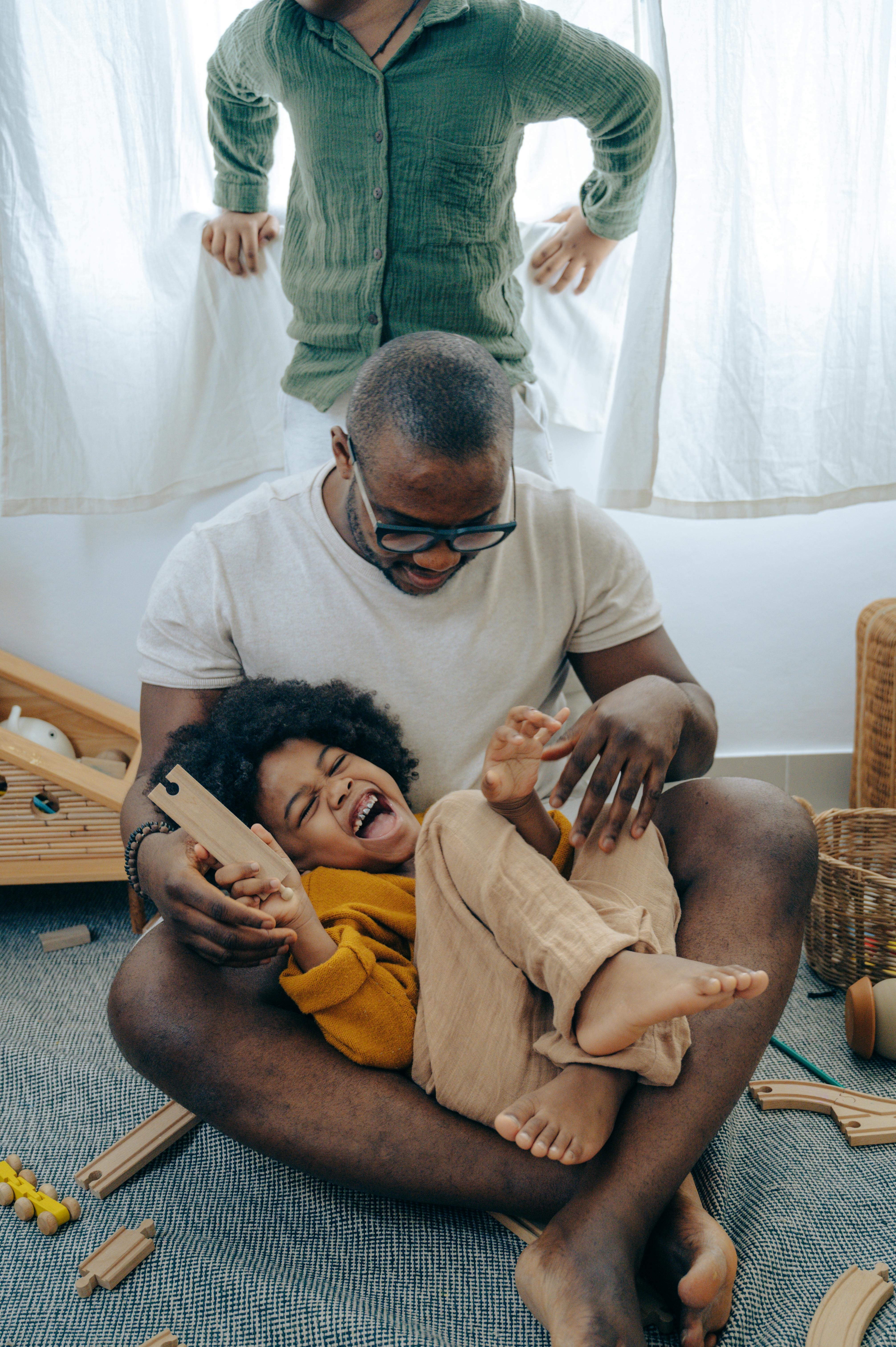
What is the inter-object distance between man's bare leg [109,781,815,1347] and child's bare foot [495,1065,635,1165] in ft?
0.12

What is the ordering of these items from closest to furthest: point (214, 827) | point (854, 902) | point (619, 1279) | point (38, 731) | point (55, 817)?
point (619, 1279)
point (214, 827)
point (854, 902)
point (55, 817)
point (38, 731)

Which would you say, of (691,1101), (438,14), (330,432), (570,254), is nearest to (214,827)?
(691,1101)

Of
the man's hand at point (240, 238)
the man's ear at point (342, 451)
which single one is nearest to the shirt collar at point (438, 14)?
the man's hand at point (240, 238)

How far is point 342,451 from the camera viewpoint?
Answer: 1.17 meters

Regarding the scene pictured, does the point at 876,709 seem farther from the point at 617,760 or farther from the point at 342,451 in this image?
the point at 342,451

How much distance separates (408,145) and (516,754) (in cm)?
87

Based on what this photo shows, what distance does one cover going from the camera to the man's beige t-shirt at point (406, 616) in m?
1.27

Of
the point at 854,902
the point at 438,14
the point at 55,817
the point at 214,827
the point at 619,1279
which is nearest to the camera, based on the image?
the point at 619,1279

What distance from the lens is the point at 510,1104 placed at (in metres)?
0.89

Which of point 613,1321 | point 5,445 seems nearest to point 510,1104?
point 613,1321

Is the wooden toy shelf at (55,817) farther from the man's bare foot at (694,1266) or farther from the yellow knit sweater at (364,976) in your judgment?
the man's bare foot at (694,1266)

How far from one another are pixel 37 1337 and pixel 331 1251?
28 cm

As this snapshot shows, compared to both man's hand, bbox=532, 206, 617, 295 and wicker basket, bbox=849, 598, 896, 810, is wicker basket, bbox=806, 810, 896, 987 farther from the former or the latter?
man's hand, bbox=532, 206, 617, 295

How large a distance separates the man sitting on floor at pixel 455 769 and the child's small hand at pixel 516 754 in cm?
6
